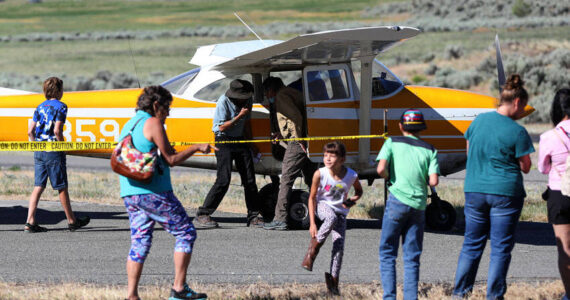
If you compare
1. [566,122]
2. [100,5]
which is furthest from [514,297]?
[100,5]

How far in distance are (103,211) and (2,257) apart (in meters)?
3.55

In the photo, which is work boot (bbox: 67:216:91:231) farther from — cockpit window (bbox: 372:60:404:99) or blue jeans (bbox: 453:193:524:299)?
blue jeans (bbox: 453:193:524:299)

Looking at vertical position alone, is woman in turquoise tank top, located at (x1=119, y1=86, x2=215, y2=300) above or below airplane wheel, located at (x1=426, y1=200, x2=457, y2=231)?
above

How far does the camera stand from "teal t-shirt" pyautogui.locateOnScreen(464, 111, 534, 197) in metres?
6.31

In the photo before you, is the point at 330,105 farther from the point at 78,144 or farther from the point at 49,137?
the point at 49,137

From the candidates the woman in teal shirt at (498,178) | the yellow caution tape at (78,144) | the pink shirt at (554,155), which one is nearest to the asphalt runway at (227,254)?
the yellow caution tape at (78,144)

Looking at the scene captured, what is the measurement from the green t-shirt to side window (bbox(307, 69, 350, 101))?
14.0ft

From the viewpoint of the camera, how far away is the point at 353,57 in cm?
1080

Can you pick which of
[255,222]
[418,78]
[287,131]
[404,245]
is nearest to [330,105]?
[287,131]

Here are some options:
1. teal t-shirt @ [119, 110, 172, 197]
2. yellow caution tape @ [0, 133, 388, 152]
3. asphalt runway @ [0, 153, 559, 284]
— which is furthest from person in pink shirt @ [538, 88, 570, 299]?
yellow caution tape @ [0, 133, 388, 152]

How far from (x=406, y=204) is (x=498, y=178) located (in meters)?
0.70

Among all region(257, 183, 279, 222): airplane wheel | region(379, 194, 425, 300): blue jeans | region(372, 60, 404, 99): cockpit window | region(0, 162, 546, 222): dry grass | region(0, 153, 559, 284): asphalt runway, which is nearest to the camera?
region(379, 194, 425, 300): blue jeans

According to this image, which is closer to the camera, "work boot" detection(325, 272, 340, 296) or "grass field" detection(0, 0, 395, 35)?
"work boot" detection(325, 272, 340, 296)

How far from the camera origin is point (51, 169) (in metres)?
9.86
